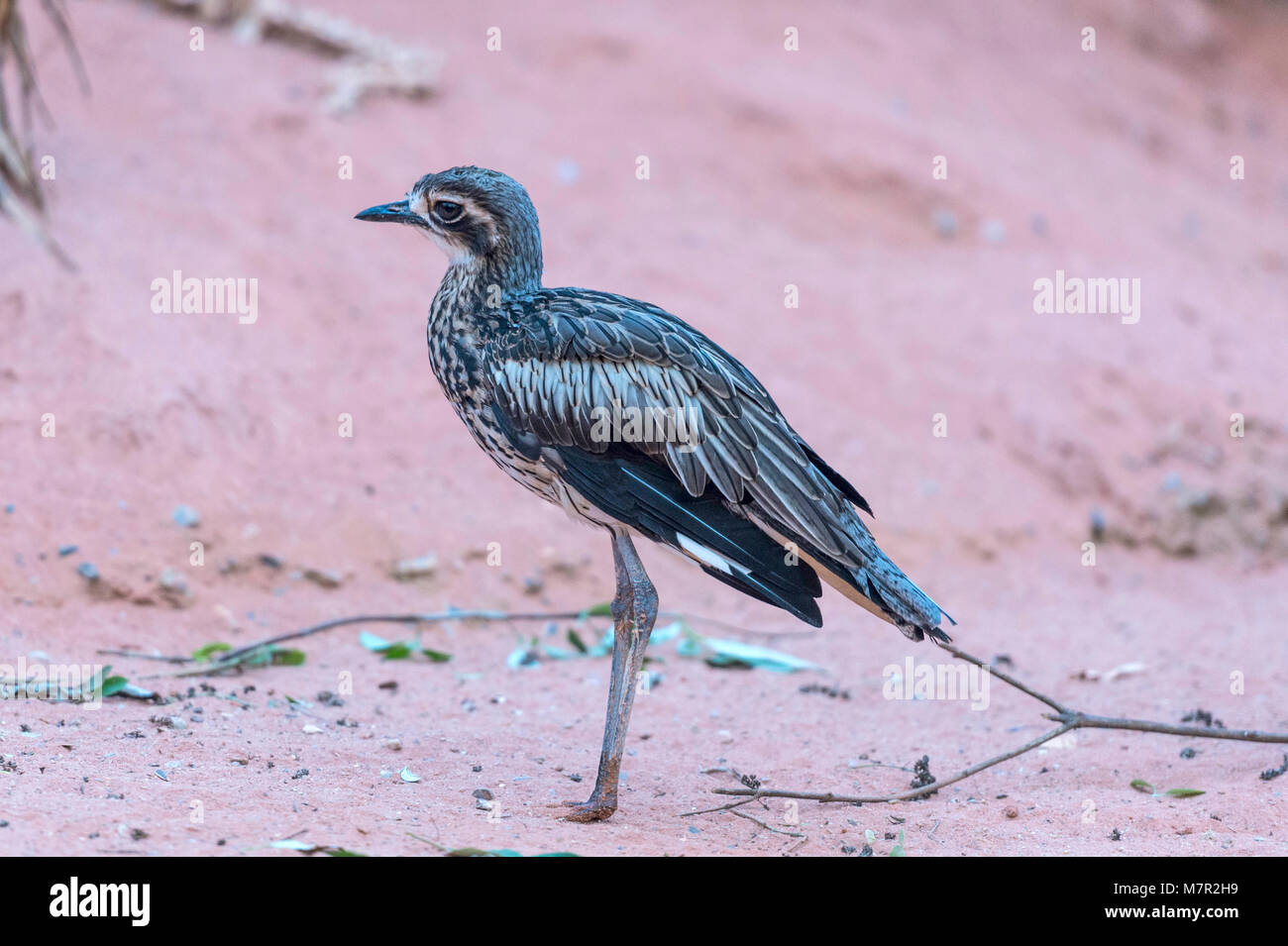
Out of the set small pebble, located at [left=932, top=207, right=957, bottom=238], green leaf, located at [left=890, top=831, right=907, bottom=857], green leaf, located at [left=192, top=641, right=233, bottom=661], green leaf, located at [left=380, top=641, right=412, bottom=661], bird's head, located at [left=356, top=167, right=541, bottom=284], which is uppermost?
small pebble, located at [left=932, top=207, right=957, bottom=238]

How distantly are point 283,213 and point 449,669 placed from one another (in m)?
4.11

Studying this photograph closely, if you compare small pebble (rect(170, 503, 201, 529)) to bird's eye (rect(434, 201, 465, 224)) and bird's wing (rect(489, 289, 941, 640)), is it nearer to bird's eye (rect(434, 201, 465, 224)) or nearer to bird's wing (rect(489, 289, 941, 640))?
bird's eye (rect(434, 201, 465, 224))

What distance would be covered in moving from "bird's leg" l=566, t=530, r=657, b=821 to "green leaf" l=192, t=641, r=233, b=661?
2.08 m

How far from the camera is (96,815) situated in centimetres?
393

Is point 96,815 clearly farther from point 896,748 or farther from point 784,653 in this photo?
point 784,653

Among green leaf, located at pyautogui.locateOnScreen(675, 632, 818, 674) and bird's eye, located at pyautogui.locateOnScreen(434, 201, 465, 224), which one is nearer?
bird's eye, located at pyautogui.locateOnScreen(434, 201, 465, 224)

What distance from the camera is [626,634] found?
4898 millimetres

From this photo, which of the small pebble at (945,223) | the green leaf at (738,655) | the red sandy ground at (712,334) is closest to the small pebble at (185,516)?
the red sandy ground at (712,334)

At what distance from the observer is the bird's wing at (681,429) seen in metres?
4.63

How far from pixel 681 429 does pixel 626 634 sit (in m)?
0.78

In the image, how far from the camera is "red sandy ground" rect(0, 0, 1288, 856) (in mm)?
4840

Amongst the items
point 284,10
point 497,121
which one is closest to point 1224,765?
point 497,121

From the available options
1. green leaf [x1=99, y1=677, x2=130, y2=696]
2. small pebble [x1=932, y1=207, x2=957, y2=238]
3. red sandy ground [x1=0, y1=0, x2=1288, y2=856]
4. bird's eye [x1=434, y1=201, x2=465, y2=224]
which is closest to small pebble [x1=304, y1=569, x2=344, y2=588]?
red sandy ground [x1=0, y1=0, x2=1288, y2=856]

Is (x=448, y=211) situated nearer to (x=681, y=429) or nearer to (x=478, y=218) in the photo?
(x=478, y=218)
